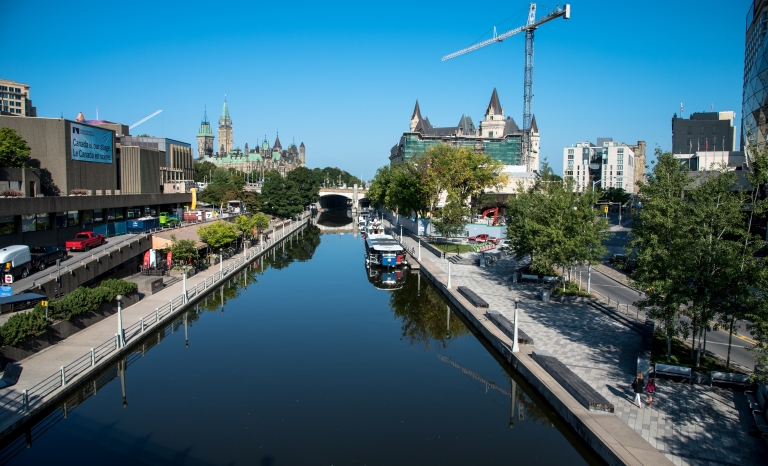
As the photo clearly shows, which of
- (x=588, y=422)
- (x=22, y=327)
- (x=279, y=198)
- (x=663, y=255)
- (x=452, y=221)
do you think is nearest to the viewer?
(x=588, y=422)

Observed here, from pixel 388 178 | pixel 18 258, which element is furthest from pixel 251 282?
pixel 388 178

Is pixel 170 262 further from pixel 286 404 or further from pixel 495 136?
pixel 495 136

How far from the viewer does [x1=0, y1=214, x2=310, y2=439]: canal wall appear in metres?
17.6

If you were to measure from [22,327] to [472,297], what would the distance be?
23278mm

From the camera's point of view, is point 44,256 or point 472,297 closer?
point 44,256

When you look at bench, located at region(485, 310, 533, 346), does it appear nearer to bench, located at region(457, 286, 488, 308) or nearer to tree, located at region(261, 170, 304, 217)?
bench, located at region(457, 286, 488, 308)

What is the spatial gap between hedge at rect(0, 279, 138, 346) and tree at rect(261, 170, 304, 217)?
2649 inches

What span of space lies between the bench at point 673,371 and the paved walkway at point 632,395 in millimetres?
321

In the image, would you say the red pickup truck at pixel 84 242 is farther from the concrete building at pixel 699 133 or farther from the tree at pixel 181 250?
the concrete building at pixel 699 133

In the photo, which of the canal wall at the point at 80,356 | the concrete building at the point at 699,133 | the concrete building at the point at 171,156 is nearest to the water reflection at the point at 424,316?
the canal wall at the point at 80,356

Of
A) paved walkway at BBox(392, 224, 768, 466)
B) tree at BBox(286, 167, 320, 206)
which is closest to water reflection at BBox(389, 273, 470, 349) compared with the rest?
paved walkway at BBox(392, 224, 768, 466)

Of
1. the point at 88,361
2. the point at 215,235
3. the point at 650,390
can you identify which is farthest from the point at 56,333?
the point at 215,235

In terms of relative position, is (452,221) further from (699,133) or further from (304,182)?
(699,133)

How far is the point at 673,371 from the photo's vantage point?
Answer: 1986cm
